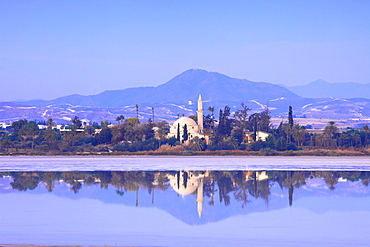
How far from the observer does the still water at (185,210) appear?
16703 mm

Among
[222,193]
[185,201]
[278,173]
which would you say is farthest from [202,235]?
[278,173]

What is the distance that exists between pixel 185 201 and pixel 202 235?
8329 mm

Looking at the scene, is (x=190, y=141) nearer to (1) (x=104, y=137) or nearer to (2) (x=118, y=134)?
(2) (x=118, y=134)

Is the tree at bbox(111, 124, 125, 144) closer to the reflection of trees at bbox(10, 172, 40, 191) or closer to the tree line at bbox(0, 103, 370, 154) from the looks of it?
the tree line at bbox(0, 103, 370, 154)

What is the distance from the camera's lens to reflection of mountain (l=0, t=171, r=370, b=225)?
23.7 m

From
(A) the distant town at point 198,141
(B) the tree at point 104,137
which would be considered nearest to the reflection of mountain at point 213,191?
(A) the distant town at point 198,141

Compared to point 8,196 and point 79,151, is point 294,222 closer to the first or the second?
point 8,196

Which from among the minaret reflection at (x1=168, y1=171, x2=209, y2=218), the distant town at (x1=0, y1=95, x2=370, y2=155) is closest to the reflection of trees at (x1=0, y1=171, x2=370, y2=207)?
the minaret reflection at (x1=168, y1=171, x2=209, y2=218)

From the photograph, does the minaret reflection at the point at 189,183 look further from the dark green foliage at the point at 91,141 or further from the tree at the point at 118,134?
the dark green foliage at the point at 91,141

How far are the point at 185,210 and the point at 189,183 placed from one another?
10675 mm

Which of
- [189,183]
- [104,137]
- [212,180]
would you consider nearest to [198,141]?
[104,137]

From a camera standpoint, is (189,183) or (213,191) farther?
(189,183)

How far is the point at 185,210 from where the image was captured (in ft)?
74.8

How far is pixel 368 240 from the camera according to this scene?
16.4 meters
